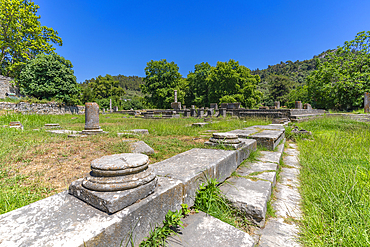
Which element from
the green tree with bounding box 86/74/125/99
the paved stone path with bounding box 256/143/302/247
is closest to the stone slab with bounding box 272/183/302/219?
the paved stone path with bounding box 256/143/302/247

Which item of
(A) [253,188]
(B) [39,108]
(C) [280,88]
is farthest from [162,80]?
(A) [253,188]

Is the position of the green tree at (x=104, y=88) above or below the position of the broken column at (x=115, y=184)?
above

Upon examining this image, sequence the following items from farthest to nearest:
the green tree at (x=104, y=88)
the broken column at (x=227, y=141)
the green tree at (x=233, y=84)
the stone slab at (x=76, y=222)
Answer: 1. the green tree at (x=104, y=88)
2. the green tree at (x=233, y=84)
3. the broken column at (x=227, y=141)
4. the stone slab at (x=76, y=222)

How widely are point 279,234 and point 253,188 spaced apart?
0.61 m

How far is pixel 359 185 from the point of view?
209 centimetres

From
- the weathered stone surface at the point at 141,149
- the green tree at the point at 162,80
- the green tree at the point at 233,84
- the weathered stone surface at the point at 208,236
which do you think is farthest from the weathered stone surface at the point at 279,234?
the green tree at the point at 162,80

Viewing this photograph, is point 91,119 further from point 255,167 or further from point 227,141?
point 255,167

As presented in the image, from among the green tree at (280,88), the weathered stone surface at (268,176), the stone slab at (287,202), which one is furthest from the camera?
the green tree at (280,88)

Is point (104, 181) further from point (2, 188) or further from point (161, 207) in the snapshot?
point (2, 188)

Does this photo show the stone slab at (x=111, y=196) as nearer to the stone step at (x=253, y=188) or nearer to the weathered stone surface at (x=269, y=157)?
the stone step at (x=253, y=188)

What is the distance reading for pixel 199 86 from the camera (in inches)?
1431

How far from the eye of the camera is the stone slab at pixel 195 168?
1799 mm

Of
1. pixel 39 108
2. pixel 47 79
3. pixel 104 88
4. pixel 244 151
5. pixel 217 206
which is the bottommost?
pixel 217 206

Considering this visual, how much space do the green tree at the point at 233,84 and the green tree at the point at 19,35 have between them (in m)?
24.7
